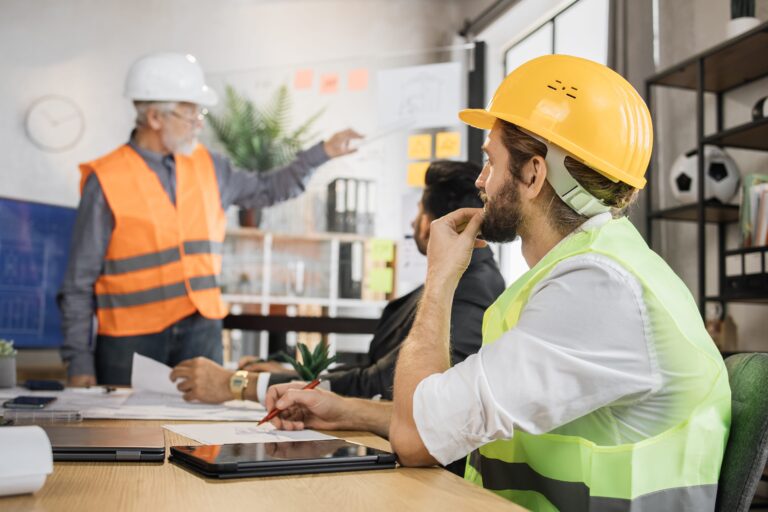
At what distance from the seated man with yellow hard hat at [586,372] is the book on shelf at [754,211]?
162cm

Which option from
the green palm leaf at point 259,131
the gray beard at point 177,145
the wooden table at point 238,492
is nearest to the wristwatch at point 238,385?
the wooden table at point 238,492

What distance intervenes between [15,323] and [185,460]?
3.66 m

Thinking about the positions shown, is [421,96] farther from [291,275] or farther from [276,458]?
[276,458]

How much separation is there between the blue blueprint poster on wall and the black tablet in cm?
355

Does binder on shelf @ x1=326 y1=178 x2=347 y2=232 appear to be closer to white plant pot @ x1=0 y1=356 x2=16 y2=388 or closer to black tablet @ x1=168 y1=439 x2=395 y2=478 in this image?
white plant pot @ x1=0 y1=356 x2=16 y2=388

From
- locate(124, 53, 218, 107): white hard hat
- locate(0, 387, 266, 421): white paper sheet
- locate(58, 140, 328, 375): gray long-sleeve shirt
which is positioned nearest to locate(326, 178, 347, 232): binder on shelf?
locate(58, 140, 328, 375): gray long-sleeve shirt

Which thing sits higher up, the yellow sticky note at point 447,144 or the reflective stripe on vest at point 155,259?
the yellow sticky note at point 447,144

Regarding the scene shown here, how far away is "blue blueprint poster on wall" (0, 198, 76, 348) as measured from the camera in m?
4.21

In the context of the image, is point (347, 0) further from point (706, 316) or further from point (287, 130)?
point (706, 316)

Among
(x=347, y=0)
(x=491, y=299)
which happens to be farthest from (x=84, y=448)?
(x=347, y=0)

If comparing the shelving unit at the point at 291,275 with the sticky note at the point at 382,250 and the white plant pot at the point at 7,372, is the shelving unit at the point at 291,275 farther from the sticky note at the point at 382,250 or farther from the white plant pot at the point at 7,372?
the white plant pot at the point at 7,372

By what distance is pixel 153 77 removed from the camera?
356 centimetres

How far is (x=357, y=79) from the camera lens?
4457mm

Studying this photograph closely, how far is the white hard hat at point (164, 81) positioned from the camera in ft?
11.6
